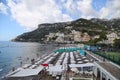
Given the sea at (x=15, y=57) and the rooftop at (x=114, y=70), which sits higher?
the rooftop at (x=114, y=70)

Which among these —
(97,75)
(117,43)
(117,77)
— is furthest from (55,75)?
(117,43)

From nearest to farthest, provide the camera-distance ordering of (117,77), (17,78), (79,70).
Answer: (117,77) < (17,78) < (79,70)

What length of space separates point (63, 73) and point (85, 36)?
16977cm

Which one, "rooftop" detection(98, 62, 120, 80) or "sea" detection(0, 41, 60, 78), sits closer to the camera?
"rooftop" detection(98, 62, 120, 80)

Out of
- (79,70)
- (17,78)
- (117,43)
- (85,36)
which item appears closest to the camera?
(17,78)

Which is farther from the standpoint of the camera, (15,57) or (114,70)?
(15,57)

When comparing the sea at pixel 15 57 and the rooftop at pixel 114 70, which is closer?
the rooftop at pixel 114 70

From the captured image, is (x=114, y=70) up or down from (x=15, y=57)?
up

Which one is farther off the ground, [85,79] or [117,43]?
[117,43]

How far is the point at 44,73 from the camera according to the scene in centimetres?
2686

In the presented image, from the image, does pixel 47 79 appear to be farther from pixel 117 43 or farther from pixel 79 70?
pixel 117 43

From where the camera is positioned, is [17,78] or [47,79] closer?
[17,78]

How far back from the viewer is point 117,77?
16.3 meters

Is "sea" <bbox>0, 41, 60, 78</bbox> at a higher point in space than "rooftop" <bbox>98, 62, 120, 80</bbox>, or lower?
lower
